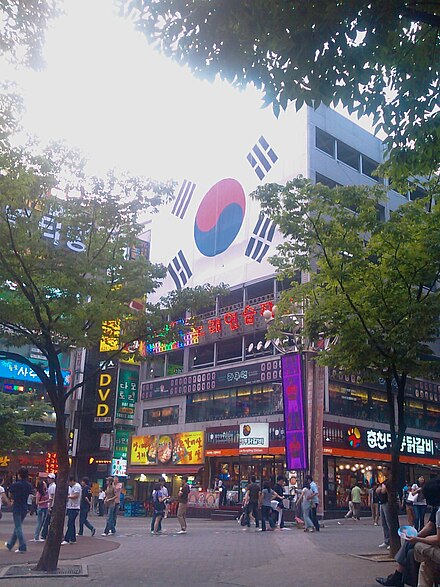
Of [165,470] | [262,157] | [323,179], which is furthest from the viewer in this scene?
[165,470]

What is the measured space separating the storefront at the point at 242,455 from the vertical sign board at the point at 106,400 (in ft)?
27.1

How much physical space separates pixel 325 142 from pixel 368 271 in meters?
26.6

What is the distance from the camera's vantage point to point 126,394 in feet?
145

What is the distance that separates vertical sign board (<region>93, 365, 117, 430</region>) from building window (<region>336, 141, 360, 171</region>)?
20.5 meters

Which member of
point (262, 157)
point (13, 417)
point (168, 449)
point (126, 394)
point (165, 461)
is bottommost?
point (165, 461)

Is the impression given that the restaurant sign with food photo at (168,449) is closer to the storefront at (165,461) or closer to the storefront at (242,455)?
the storefront at (165,461)

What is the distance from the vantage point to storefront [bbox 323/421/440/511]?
32.9 m

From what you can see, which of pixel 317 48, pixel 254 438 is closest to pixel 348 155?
pixel 254 438

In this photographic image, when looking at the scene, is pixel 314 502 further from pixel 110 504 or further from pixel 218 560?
pixel 218 560

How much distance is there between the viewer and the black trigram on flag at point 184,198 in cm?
Result: 4638

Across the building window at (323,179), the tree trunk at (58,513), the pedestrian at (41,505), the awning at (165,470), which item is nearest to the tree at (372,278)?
the tree trunk at (58,513)

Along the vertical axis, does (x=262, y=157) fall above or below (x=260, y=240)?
above

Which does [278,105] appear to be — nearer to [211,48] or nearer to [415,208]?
[211,48]

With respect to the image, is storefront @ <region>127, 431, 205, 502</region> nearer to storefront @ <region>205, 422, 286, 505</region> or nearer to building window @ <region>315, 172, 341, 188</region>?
storefront @ <region>205, 422, 286, 505</region>
